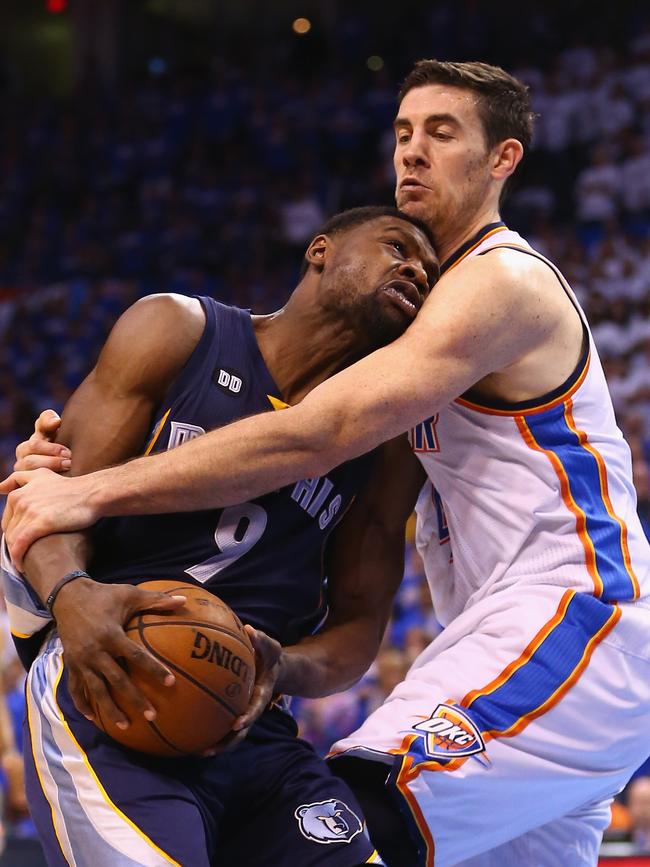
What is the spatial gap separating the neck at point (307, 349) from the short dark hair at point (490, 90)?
729mm

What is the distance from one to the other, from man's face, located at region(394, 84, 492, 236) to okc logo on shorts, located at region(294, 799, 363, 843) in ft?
5.04

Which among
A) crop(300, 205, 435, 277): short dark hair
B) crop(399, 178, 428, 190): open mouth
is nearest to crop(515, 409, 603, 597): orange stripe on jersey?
crop(300, 205, 435, 277): short dark hair

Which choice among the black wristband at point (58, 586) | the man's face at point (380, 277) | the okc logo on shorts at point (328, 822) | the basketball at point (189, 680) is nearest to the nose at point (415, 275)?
the man's face at point (380, 277)

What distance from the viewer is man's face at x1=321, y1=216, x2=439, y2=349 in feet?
9.42

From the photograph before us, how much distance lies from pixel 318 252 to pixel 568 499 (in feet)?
3.04

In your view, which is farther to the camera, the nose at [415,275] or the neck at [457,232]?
the neck at [457,232]

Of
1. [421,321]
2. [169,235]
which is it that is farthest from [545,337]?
[169,235]

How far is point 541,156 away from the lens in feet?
41.8

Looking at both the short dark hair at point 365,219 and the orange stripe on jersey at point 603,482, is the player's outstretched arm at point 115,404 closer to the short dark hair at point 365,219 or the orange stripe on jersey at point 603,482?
the short dark hair at point 365,219

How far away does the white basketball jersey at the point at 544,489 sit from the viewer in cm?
278

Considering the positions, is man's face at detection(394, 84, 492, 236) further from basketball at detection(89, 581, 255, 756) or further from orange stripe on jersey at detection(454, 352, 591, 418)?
basketball at detection(89, 581, 255, 756)

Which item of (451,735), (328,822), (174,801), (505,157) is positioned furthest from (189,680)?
(505,157)

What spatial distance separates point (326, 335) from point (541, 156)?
1043 cm

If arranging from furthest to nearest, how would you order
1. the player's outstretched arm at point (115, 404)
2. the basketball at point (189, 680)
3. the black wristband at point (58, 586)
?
the player's outstretched arm at point (115, 404) < the black wristband at point (58, 586) < the basketball at point (189, 680)
